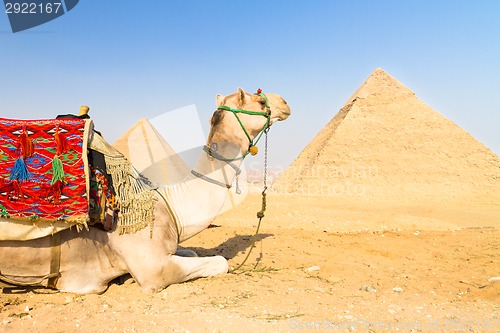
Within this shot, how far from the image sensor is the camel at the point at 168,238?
316cm

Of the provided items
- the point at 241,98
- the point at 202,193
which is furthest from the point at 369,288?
the point at 241,98

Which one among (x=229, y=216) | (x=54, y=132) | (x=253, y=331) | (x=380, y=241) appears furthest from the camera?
(x=229, y=216)

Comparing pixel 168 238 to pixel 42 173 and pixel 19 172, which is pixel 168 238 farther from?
pixel 19 172

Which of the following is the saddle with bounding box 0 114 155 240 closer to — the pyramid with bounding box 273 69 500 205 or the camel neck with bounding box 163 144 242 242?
the camel neck with bounding box 163 144 242 242

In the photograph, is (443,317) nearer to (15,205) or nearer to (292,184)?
(15,205)

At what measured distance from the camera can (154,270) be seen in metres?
3.28

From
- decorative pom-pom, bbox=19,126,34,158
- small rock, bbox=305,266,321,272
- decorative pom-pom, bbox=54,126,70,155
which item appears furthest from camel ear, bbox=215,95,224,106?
small rock, bbox=305,266,321,272

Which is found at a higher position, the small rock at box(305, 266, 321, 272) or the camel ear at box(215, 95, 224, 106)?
the camel ear at box(215, 95, 224, 106)

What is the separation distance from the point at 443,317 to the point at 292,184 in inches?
1573

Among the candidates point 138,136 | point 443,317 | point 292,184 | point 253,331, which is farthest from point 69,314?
point 292,184

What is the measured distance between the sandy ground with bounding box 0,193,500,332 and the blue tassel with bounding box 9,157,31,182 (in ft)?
3.40

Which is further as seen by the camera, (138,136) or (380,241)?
(138,136)

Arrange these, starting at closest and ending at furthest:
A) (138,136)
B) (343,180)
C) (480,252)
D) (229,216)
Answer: (480,252)
(229,216)
(138,136)
(343,180)

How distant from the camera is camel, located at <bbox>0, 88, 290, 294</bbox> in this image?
10.4ft
